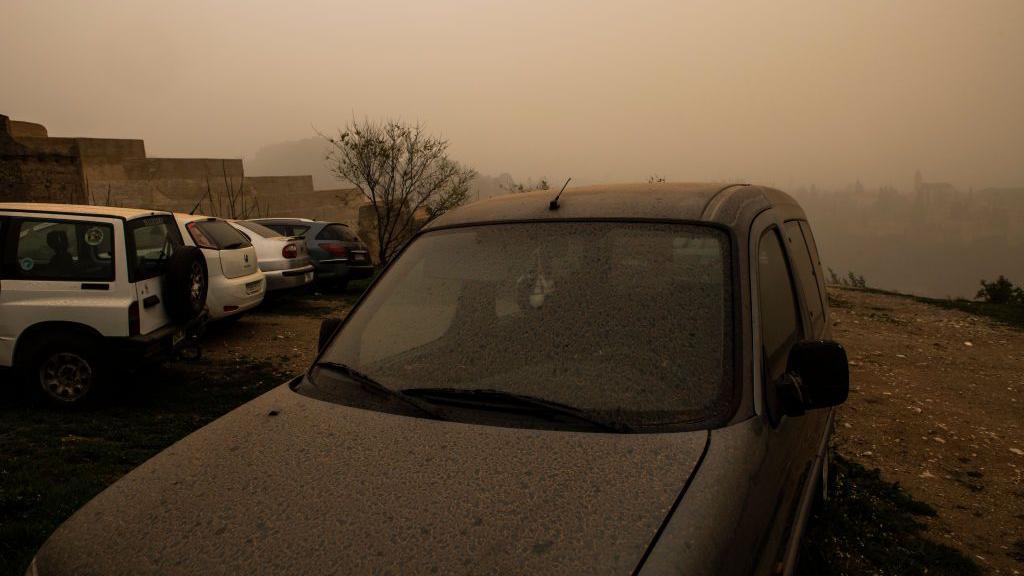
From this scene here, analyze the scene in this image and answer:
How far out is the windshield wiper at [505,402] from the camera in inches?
68.8

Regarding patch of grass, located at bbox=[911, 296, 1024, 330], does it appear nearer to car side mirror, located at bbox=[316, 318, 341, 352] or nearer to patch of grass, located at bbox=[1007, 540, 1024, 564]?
patch of grass, located at bbox=[1007, 540, 1024, 564]

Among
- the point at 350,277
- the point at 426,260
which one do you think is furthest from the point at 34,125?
the point at 426,260

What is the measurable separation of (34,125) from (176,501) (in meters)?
21.6

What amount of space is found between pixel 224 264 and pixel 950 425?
8.13m

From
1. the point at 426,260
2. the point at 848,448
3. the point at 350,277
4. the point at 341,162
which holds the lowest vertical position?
the point at 848,448

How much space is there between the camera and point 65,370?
18.6ft

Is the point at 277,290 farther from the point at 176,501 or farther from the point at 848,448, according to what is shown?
the point at 176,501

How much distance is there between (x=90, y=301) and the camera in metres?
5.57

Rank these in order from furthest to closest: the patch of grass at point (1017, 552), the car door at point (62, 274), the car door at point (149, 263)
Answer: the car door at point (149, 263) < the car door at point (62, 274) < the patch of grass at point (1017, 552)

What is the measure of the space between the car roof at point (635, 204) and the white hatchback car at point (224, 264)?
21.4 ft

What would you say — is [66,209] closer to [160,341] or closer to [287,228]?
[160,341]

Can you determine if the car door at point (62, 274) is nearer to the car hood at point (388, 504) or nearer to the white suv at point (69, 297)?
the white suv at point (69, 297)

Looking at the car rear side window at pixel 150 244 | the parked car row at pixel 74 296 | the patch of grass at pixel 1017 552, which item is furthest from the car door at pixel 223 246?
the patch of grass at pixel 1017 552

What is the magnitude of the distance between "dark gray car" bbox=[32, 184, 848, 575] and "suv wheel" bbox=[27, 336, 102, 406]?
4174 mm
